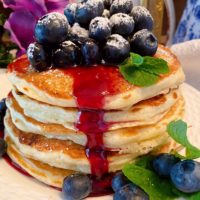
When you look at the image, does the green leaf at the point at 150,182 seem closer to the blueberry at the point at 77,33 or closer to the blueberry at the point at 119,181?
the blueberry at the point at 119,181

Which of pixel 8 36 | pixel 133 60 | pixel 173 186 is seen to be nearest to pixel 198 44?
pixel 133 60

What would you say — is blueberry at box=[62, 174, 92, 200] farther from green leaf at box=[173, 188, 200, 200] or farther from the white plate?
green leaf at box=[173, 188, 200, 200]

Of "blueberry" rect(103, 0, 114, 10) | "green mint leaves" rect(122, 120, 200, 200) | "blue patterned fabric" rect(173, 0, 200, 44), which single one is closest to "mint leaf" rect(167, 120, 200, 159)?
"green mint leaves" rect(122, 120, 200, 200)

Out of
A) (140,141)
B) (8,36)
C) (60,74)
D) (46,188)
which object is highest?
(60,74)

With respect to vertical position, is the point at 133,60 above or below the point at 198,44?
above

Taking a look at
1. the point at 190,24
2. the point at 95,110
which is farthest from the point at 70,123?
the point at 190,24

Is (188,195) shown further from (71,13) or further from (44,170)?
(71,13)

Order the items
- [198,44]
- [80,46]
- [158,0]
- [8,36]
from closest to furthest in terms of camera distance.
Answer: [80,46]
[198,44]
[158,0]
[8,36]

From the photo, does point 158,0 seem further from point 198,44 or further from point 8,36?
point 8,36
